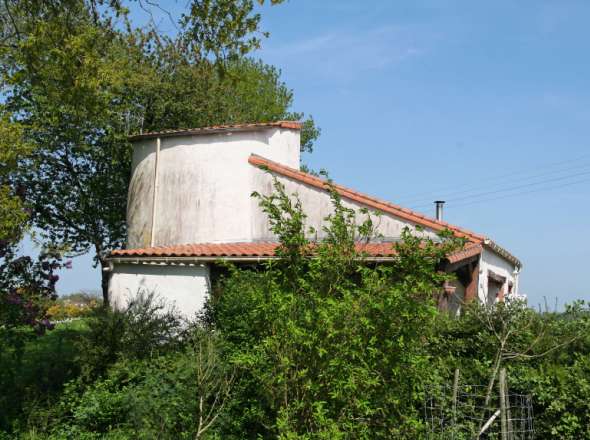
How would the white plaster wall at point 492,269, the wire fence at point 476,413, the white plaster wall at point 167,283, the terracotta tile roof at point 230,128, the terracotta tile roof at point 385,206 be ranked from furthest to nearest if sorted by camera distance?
the terracotta tile roof at point 230,128 → the white plaster wall at point 492,269 → the white plaster wall at point 167,283 → the terracotta tile roof at point 385,206 → the wire fence at point 476,413

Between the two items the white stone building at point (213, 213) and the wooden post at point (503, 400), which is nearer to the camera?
the wooden post at point (503, 400)

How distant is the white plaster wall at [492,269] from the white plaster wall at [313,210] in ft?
6.86

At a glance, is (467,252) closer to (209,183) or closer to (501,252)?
(501,252)

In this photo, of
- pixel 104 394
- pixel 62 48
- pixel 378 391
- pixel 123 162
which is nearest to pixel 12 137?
pixel 62 48

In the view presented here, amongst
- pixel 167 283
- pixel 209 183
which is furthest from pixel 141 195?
pixel 167 283

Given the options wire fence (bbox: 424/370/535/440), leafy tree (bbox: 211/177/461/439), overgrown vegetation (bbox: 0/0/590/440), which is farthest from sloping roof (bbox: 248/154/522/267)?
leafy tree (bbox: 211/177/461/439)

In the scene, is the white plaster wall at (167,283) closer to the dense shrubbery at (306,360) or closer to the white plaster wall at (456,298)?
the dense shrubbery at (306,360)

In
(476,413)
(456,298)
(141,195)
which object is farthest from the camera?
(141,195)

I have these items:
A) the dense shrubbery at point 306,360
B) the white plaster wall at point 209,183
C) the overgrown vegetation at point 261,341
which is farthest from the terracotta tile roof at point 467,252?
the white plaster wall at point 209,183

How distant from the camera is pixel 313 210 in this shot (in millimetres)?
20703

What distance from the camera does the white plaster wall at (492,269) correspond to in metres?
19.6

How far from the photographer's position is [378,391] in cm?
761

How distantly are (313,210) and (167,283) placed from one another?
465 cm

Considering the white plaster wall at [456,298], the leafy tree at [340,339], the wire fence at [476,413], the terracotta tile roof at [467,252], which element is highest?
the terracotta tile roof at [467,252]
